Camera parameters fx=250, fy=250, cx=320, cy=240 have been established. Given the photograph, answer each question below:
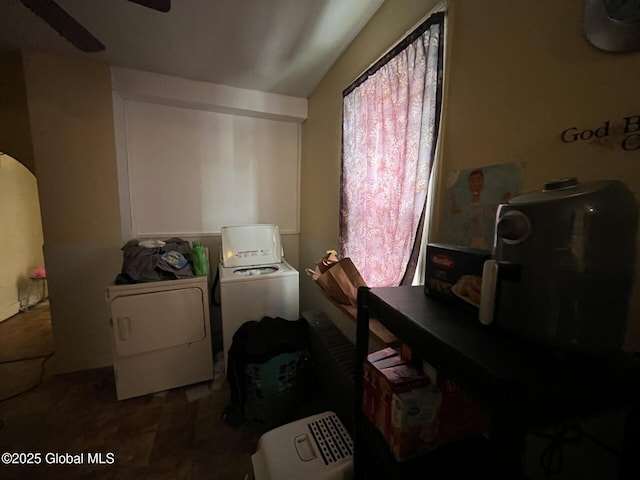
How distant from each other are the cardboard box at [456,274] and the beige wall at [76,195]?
2.56 meters

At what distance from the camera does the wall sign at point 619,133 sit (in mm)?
563

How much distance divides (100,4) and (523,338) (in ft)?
7.90

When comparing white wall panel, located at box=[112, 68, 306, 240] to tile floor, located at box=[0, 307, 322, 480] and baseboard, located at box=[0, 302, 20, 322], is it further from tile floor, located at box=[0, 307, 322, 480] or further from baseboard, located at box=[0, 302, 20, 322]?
baseboard, located at box=[0, 302, 20, 322]

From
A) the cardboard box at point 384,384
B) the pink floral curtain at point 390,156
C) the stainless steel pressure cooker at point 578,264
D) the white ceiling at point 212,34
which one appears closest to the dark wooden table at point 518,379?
the stainless steel pressure cooker at point 578,264

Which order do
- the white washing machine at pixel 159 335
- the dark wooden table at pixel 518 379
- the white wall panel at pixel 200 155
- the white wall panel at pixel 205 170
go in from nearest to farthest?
1. the dark wooden table at pixel 518 379
2. the white washing machine at pixel 159 335
3. the white wall panel at pixel 200 155
4. the white wall panel at pixel 205 170

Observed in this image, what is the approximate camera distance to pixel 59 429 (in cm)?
160

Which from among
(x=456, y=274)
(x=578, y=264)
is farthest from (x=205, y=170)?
(x=578, y=264)

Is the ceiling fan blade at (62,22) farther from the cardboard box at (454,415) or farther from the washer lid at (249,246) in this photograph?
the cardboard box at (454,415)

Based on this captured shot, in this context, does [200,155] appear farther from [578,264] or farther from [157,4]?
[578,264]

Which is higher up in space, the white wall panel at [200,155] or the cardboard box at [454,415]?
the white wall panel at [200,155]

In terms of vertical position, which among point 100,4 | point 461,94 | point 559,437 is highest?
point 100,4

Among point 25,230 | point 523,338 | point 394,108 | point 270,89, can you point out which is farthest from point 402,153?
point 25,230

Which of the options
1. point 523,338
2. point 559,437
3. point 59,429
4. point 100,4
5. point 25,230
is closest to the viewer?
point 523,338

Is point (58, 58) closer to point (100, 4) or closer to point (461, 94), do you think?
point (100, 4)
